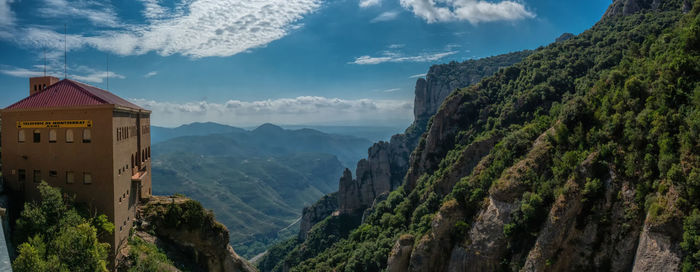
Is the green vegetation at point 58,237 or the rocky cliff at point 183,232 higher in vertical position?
the green vegetation at point 58,237

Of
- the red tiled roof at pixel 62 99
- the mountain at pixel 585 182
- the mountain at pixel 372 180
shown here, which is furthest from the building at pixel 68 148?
the mountain at pixel 372 180

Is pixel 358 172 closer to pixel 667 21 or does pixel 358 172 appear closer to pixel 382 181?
pixel 382 181

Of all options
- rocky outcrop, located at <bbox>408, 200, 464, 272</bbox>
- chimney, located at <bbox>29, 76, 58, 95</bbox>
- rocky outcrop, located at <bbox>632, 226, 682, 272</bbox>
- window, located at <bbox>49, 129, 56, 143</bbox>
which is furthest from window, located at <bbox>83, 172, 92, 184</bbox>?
rocky outcrop, located at <bbox>632, 226, 682, 272</bbox>

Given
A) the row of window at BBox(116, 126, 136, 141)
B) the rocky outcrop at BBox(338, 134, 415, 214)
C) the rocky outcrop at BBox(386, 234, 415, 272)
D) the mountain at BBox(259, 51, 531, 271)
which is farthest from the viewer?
the rocky outcrop at BBox(338, 134, 415, 214)

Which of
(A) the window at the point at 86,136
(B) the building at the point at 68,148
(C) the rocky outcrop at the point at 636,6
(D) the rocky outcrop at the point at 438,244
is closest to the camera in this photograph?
(B) the building at the point at 68,148

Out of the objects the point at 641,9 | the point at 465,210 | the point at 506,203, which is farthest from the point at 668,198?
the point at 641,9

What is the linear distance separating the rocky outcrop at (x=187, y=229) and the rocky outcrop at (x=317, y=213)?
304ft

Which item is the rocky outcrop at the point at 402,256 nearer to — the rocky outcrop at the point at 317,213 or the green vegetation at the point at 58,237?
the green vegetation at the point at 58,237

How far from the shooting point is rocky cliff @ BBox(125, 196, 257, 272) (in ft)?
107

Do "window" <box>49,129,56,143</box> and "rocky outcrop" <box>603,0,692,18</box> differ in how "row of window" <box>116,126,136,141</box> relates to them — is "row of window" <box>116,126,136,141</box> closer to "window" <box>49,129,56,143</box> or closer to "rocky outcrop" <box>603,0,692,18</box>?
"window" <box>49,129,56,143</box>

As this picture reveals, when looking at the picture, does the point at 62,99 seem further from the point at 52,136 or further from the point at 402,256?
the point at 402,256

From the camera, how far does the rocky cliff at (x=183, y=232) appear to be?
32.7m

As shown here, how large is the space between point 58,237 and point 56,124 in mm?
10493

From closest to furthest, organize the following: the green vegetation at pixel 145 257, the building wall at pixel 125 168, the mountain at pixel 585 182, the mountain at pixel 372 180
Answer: the green vegetation at pixel 145 257 < the mountain at pixel 585 182 < the building wall at pixel 125 168 < the mountain at pixel 372 180
